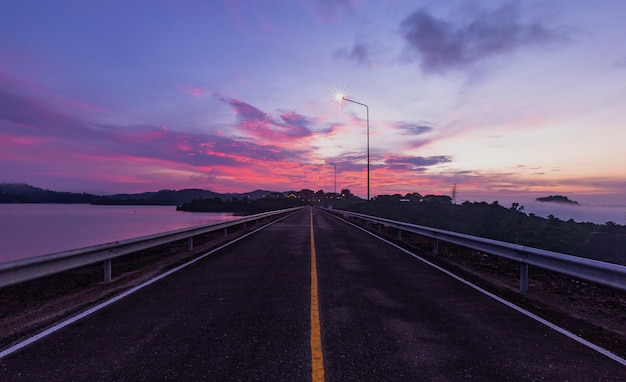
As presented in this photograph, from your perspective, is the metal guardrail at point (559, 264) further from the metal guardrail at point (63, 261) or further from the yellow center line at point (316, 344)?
the metal guardrail at point (63, 261)

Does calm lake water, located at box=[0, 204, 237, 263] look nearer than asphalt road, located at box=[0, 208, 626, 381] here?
No

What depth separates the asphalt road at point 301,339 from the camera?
3.54 meters

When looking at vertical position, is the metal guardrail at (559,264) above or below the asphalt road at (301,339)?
above

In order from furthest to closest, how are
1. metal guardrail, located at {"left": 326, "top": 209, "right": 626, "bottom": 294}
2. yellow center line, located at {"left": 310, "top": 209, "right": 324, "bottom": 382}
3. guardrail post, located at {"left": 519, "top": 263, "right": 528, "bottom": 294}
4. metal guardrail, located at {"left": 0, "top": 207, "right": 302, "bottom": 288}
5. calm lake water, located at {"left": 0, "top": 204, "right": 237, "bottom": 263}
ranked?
calm lake water, located at {"left": 0, "top": 204, "right": 237, "bottom": 263} < guardrail post, located at {"left": 519, "top": 263, "right": 528, "bottom": 294} < metal guardrail, located at {"left": 0, "top": 207, "right": 302, "bottom": 288} < metal guardrail, located at {"left": 326, "top": 209, "right": 626, "bottom": 294} < yellow center line, located at {"left": 310, "top": 209, "right": 324, "bottom": 382}

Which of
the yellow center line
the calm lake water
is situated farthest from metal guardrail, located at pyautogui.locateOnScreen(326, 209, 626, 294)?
the calm lake water

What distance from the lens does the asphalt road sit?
11.6 feet

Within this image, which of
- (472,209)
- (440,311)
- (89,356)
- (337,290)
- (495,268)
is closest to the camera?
(89,356)

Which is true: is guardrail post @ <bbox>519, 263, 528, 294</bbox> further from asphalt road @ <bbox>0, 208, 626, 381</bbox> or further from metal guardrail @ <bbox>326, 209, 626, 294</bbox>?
asphalt road @ <bbox>0, 208, 626, 381</bbox>

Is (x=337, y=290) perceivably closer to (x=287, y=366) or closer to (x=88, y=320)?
(x=287, y=366)

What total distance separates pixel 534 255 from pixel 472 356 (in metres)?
4.06

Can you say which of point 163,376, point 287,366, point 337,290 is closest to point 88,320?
point 163,376

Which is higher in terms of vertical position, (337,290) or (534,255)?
(534,255)

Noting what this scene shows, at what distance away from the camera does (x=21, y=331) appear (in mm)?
4770

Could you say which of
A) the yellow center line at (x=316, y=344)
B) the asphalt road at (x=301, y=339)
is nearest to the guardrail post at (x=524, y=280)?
the asphalt road at (x=301, y=339)
